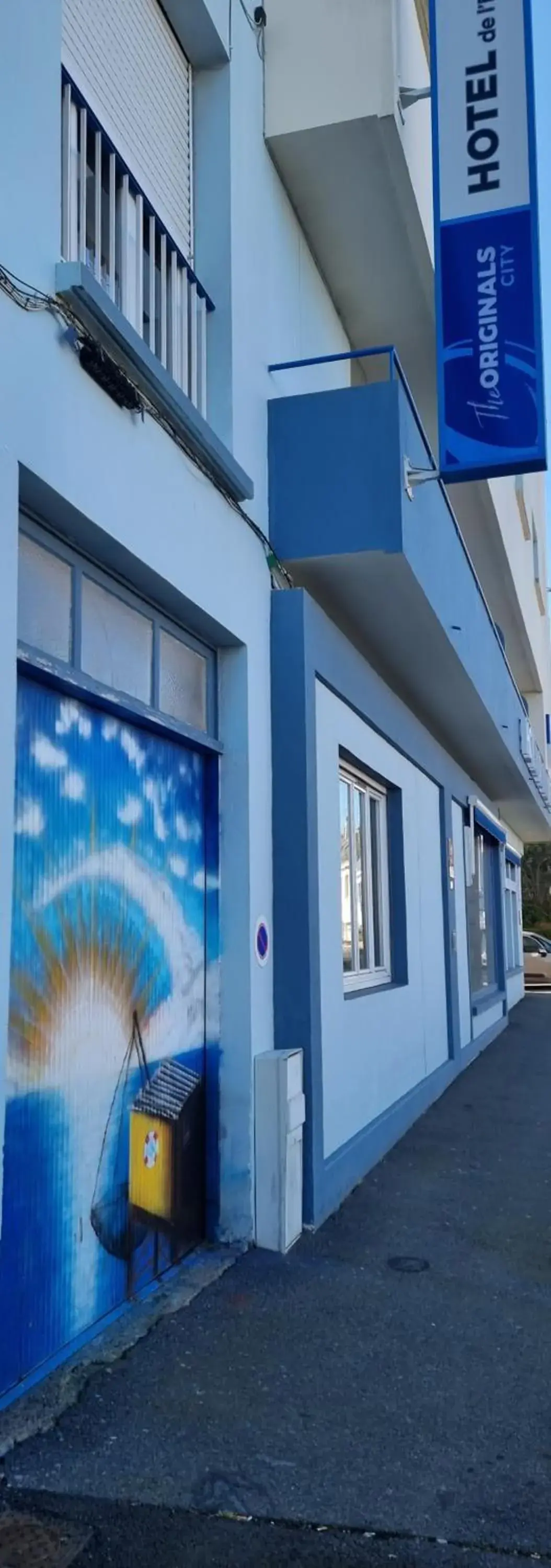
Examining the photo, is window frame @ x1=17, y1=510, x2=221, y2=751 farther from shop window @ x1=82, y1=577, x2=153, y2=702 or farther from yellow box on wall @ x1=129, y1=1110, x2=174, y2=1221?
yellow box on wall @ x1=129, y1=1110, x2=174, y2=1221

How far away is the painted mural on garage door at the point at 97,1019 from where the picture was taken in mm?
3875

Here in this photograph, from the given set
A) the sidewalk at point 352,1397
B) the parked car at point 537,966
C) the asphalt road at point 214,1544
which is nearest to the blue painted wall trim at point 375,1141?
the sidewalk at point 352,1397

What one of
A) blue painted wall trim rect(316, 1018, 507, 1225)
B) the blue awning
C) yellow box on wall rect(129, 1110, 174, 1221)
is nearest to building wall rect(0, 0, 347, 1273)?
yellow box on wall rect(129, 1110, 174, 1221)

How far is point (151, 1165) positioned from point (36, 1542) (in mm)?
1903

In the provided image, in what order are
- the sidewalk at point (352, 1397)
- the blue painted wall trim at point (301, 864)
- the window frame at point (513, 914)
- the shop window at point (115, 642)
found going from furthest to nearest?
the window frame at point (513, 914) → the blue painted wall trim at point (301, 864) → the shop window at point (115, 642) → the sidewalk at point (352, 1397)

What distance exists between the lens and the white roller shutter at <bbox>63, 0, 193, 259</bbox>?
4816mm

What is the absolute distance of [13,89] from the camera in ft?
12.1

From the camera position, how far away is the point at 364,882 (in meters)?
8.92

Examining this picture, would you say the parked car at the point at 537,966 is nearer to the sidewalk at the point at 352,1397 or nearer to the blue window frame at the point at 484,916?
the blue window frame at the point at 484,916

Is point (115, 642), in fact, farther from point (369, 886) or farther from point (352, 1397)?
point (369, 886)

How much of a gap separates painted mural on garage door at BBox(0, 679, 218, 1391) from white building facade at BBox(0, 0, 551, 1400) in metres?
0.02

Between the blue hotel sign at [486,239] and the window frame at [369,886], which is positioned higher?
the blue hotel sign at [486,239]

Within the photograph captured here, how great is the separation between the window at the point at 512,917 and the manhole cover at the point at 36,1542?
55.4ft

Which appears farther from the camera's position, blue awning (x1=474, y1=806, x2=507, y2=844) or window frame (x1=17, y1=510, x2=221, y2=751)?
blue awning (x1=474, y1=806, x2=507, y2=844)
